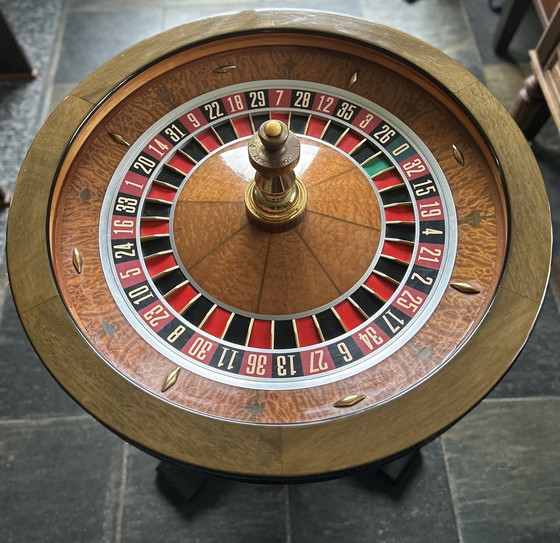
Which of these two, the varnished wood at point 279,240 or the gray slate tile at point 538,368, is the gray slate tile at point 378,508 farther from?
the varnished wood at point 279,240

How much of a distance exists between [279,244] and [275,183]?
187mm

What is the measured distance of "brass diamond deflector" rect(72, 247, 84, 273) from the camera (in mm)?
1603

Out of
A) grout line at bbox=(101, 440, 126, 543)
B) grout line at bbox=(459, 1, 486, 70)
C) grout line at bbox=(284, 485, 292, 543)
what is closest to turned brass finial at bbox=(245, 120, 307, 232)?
grout line at bbox=(284, 485, 292, 543)

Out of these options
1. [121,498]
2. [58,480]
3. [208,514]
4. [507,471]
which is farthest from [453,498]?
[58,480]

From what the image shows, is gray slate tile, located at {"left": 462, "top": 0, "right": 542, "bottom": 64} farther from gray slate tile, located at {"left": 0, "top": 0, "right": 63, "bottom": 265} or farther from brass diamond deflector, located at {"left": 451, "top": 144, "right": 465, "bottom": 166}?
gray slate tile, located at {"left": 0, "top": 0, "right": 63, "bottom": 265}

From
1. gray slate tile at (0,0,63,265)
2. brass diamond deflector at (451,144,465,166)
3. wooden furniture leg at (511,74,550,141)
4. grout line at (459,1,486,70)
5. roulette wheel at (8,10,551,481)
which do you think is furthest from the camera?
grout line at (459,1,486,70)

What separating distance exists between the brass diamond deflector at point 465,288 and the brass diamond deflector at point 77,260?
1009 millimetres

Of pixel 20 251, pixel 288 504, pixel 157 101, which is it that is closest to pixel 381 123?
pixel 157 101

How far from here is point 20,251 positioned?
60.3 inches

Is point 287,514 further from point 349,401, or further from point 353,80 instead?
point 353,80

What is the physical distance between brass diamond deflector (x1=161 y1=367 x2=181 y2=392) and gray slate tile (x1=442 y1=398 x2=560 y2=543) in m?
1.45

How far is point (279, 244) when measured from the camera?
1.67 meters

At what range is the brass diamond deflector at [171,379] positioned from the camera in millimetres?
1450

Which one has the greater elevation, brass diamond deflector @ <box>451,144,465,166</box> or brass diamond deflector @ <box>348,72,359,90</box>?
brass diamond deflector @ <box>348,72,359,90</box>
